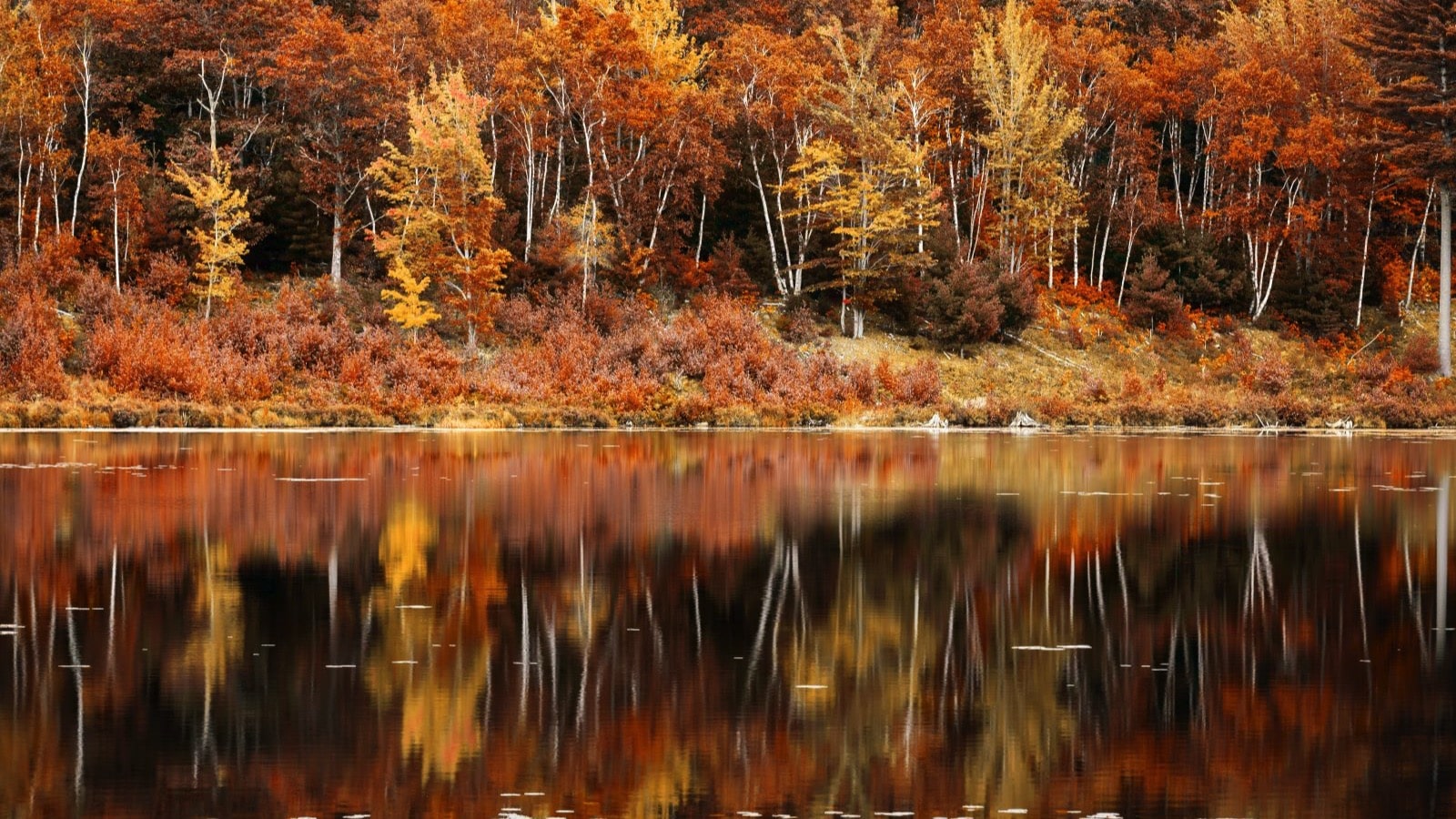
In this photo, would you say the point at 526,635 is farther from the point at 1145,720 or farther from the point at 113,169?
the point at 113,169

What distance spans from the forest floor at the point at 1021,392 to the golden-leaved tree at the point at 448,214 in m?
2.18

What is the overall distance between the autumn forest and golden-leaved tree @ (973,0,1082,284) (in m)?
0.22

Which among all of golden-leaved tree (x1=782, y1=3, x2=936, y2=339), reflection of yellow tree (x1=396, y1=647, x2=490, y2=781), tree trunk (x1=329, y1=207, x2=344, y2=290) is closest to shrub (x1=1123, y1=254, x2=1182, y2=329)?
golden-leaved tree (x1=782, y1=3, x2=936, y2=339)

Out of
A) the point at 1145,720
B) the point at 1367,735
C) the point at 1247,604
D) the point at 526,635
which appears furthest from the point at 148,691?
the point at 1247,604

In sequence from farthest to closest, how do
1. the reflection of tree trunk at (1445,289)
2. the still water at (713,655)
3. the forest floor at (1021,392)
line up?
the reflection of tree trunk at (1445,289)
the forest floor at (1021,392)
the still water at (713,655)

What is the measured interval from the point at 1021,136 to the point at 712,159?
41.1ft

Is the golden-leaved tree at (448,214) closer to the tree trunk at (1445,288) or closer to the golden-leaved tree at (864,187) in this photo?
the golden-leaved tree at (864,187)

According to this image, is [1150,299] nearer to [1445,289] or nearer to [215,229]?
[1445,289]

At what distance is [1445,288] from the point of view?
5619 cm

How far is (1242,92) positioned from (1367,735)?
58571 mm

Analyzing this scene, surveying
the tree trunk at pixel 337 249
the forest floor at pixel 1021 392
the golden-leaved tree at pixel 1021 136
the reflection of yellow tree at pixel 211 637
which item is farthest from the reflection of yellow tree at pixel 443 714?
the golden-leaved tree at pixel 1021 136

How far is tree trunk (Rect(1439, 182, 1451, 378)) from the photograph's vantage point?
56263 millimetres

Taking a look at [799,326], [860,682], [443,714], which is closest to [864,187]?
[799,326]

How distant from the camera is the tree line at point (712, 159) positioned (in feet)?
172
